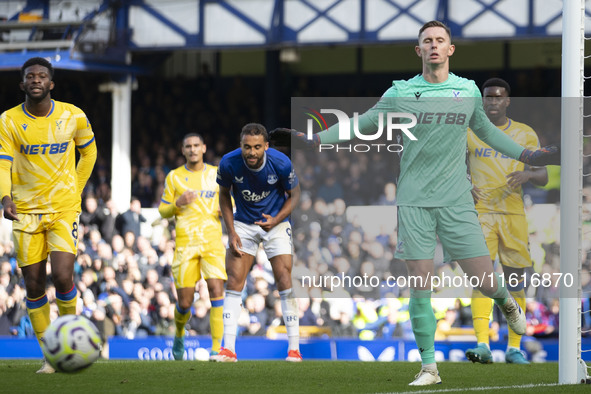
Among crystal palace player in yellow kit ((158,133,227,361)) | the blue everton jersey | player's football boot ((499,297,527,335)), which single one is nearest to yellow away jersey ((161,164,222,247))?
crystal palace player in yellow kit ((158,133,227,361))

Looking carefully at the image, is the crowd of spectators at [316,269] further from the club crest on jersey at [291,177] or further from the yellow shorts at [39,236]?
the yellow shorts at [39,236]

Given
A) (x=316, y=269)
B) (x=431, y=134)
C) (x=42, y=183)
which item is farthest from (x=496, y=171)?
(x=316, y=269)

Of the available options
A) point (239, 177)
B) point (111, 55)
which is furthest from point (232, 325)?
point (111, 55)

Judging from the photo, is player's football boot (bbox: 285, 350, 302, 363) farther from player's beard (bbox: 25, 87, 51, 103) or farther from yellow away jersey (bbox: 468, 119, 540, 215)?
player's beard (bbox: 25, 87, 51, 103)

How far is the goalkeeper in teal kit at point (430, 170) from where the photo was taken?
24.1 ft

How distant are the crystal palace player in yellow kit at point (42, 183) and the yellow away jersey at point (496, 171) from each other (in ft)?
12.7

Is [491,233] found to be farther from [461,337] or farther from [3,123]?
[3,123]

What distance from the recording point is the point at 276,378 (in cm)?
789

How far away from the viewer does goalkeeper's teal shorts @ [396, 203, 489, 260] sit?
24.2 ft

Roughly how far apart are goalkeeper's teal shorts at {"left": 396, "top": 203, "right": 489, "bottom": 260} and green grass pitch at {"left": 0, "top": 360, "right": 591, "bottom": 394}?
93 centimetres

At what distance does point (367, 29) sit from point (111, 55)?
5128mm

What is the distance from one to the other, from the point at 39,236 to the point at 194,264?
307 cm

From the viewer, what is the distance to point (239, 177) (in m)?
9.92

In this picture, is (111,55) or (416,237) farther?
(111,55)
